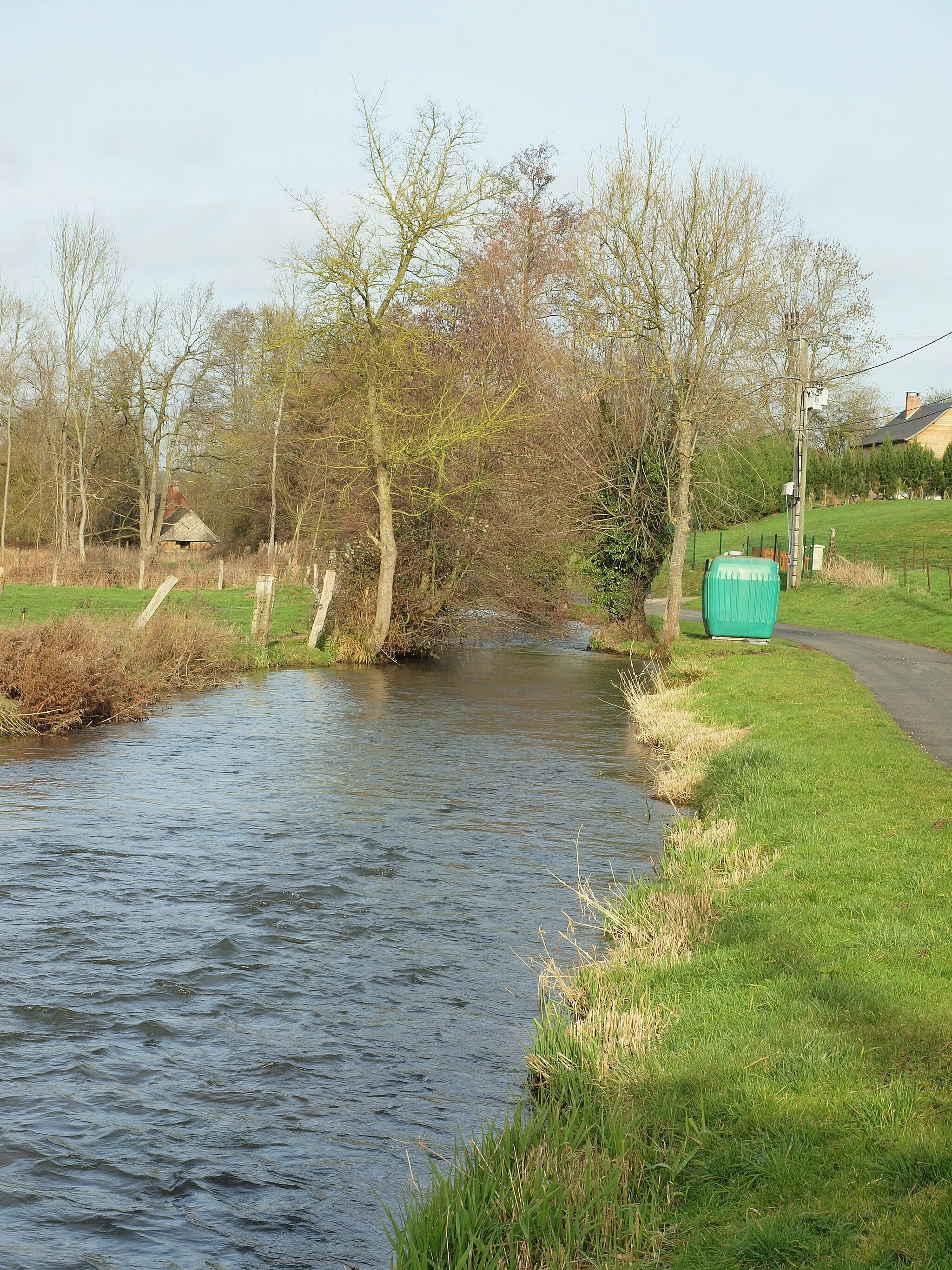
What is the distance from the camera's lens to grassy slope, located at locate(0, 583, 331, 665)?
27188 millimetres

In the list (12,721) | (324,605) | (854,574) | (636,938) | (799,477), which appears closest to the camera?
(636,938)

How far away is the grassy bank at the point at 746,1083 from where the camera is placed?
424cm

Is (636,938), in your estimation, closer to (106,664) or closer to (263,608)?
(106,664)

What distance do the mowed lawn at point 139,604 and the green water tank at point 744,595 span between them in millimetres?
10672

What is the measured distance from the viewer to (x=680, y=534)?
30.5 metres

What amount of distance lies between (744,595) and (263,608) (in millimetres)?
11496

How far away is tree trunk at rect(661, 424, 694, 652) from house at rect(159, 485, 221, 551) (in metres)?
50.4

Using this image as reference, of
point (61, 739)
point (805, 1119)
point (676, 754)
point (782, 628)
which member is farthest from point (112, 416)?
point (805, 1119)

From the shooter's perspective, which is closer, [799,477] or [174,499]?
[799,477]

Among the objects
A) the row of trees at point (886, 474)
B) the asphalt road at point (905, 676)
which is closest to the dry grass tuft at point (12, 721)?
the asphalt road at point (905, 676)

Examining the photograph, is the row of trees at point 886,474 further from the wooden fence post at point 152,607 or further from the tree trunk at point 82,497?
the wooden fence post at point 152,607

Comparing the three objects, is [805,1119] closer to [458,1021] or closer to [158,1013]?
[458,1021]

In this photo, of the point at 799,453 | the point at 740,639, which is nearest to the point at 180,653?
the point at 740,639

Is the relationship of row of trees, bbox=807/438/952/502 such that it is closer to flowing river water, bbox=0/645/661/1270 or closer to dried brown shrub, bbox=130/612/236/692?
dried brown shrub, bbox=130/612/236/692
